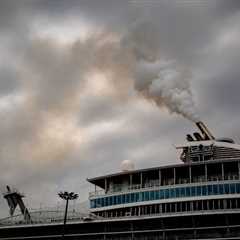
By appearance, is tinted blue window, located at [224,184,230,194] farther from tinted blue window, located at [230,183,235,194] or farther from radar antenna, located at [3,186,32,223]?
radar antenna, located at [3,186,32,223]

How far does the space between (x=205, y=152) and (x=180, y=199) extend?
43.5ft

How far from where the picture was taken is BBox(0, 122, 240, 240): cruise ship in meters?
118

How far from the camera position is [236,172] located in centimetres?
12250

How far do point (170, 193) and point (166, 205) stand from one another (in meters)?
2.64

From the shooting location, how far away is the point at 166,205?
122 m

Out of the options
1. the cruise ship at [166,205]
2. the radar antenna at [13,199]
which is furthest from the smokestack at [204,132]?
the radar antenna at [13,199]

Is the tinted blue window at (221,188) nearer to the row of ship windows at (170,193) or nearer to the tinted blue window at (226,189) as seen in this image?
the row of ship windows at (170,193)

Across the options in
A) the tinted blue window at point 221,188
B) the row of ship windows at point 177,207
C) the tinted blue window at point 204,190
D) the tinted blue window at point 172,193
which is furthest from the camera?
the tinted blue window at point 172,193

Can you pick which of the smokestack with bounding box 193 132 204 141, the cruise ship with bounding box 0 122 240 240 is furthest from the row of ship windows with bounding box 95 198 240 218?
the smokestack with bounding box 193 132 204 141

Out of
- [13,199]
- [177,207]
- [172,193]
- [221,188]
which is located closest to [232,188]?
[221,188]

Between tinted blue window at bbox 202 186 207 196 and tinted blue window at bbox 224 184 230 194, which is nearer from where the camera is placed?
tinted blue window at bbox 224 184 230 194

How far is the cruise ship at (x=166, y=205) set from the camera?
118250mm

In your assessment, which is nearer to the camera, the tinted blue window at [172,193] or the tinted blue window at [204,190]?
the tinted blue window at [204,190]

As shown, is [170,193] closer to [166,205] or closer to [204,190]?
[166,205]
